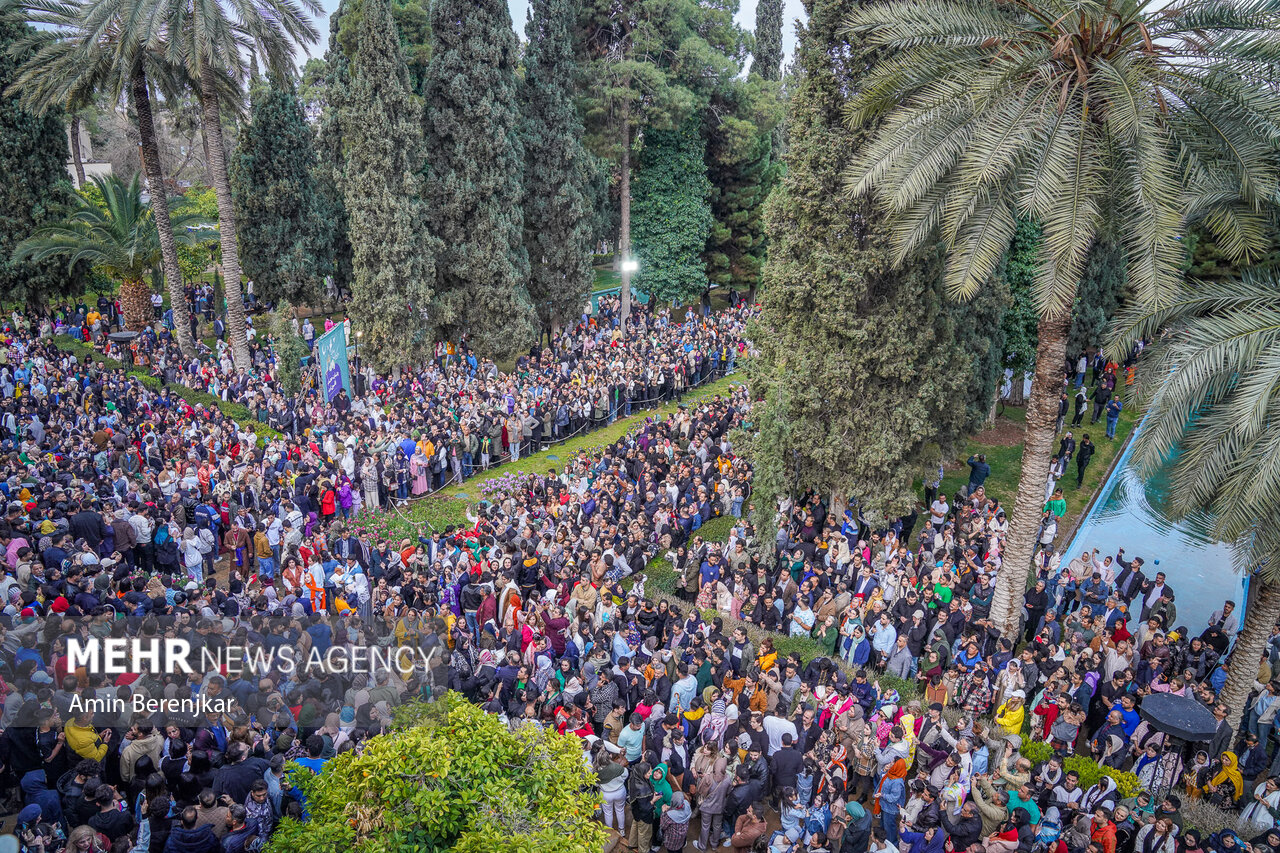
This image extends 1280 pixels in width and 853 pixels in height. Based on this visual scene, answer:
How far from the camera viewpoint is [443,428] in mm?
21375

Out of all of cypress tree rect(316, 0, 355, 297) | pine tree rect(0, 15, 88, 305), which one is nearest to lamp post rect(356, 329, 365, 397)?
cypress tree rect(316, 0, 355, 297)

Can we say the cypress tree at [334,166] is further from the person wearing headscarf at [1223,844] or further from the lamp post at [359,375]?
the person wearing headscarf at [1223,844]

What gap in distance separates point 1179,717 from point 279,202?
32.6 metres

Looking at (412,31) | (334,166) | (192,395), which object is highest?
(412,31)

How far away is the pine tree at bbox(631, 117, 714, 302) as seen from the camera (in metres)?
36.4

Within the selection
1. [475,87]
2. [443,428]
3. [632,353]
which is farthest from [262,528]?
[475,87]

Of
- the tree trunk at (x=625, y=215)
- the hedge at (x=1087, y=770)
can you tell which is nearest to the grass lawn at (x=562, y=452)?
the tree trunk at (x=625, y=215)

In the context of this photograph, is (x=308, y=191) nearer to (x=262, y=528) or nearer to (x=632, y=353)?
(x=632, y=353)

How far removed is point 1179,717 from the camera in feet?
34.1

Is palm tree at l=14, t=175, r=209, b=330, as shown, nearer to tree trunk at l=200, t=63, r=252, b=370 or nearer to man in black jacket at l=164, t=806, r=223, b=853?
tree trunk at l=200, t=63, r=252, b=370

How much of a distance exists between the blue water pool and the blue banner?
1962 centimetres

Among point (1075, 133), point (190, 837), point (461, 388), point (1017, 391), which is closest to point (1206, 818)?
point (1075, 133)

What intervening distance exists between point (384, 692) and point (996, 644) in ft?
30.3

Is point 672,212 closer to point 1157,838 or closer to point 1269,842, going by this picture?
point 1157,838
